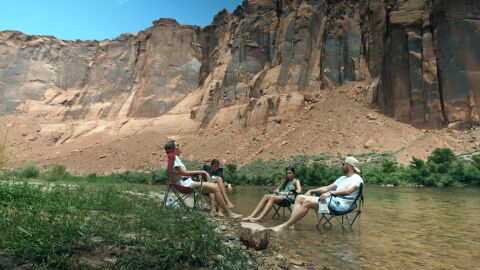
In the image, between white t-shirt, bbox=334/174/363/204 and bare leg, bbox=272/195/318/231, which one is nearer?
white t-shirt, bbox=334/174/363/204

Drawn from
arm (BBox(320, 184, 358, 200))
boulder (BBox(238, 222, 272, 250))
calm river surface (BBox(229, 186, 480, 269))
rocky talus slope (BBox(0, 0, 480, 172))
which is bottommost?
calm river surface (BBox(229, 186, 480, 269))

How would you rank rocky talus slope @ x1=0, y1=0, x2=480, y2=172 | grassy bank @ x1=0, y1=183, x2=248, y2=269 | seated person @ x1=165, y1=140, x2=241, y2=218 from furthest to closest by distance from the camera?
1. rocky talus slope @ x1=0, y1=0, x2=480, y2=172
2. seated person @ x1=165, y1=140, x2=241, y2=218
3. grassy bank @ x1=0, y1=183, x2=248, y2=269

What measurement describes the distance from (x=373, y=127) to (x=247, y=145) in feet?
45.9

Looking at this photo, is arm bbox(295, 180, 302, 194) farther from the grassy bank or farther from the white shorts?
the grassy bank

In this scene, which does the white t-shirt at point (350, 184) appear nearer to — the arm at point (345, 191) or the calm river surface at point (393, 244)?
the arm at point (345, 191)

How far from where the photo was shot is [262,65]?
193 feet

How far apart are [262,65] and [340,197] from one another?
173 ft

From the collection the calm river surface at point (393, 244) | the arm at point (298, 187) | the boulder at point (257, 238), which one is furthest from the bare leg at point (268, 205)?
the boulder at point (257, 238)

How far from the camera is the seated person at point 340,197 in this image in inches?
289

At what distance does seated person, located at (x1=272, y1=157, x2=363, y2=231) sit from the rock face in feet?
112

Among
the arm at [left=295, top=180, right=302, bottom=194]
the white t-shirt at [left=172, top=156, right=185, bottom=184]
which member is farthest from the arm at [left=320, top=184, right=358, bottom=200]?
the white t-shirt at [left=172, top=156, right=185, bottom=184]

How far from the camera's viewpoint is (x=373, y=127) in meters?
39.8

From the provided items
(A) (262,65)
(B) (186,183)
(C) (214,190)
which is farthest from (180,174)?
(A) (262,65)

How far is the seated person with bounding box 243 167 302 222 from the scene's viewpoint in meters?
8.85
